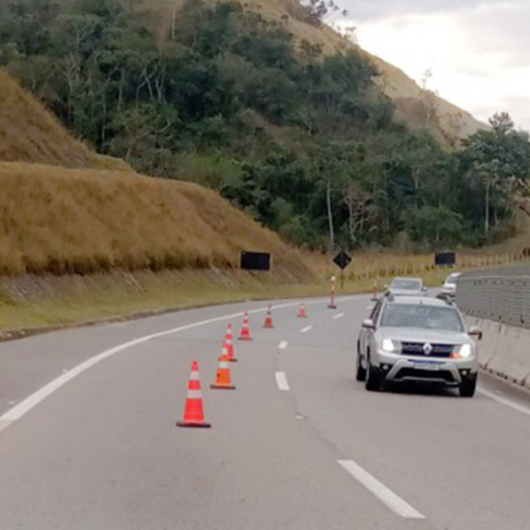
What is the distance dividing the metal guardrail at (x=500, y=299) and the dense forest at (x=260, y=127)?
56302mm

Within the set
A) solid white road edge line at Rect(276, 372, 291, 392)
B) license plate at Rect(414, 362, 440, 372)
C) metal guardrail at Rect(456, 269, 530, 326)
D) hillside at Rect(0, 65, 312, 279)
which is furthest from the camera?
hillside at Rect(0, 65, 312, 279)

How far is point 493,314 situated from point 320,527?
24586mm

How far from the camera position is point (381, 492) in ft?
35.8

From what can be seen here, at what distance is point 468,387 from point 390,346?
1423 mm

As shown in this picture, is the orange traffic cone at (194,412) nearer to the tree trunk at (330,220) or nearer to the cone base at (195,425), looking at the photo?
the cone base at (195,425)

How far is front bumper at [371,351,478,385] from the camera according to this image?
20.2 m

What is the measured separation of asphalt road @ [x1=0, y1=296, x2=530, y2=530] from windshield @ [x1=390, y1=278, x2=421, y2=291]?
1052 inches

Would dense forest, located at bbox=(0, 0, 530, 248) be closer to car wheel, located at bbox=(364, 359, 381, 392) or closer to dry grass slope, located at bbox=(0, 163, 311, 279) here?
dry grass slope, located at bbox=(0, 163, 311, 279)

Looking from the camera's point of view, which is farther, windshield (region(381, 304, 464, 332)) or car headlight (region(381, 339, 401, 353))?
windshield (region(381, 304, 464, 332))

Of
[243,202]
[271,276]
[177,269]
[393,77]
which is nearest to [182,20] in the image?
[243,202]

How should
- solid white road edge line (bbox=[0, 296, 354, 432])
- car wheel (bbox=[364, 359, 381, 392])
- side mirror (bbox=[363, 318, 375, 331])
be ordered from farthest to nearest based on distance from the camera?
side mirror (bbox=[363, 318, 375, 331]), car wheel (bbox=[364, 359, 381, 392]), solid white road edge line (bbox=[0, 296, 354, 432])

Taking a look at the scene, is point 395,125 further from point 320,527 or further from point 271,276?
point 320,527

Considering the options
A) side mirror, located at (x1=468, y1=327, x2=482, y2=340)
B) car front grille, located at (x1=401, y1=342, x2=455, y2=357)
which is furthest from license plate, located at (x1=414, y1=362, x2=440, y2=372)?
side mirror, located at (x1=468, y1=327, x2=482, y2=340)

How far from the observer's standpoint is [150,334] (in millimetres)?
34125
